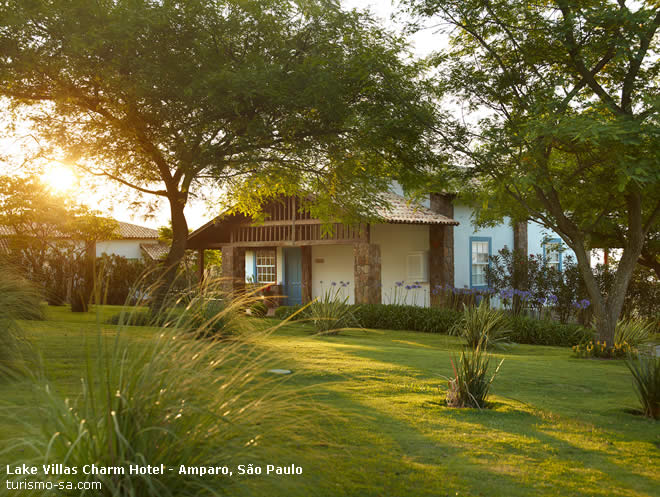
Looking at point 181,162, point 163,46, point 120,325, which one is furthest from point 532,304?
point 120,325

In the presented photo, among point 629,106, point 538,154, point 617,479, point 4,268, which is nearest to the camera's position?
point 617,479

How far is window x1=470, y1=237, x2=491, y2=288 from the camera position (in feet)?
68.8

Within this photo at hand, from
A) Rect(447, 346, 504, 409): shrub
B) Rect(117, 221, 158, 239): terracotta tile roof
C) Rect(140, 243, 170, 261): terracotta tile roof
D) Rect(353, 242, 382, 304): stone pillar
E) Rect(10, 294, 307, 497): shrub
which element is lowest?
Rect(447, 346, 504, 409): shrub

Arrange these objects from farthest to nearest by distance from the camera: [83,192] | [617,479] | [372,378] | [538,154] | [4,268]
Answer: [83,192] < [538,154] < [4,268] < [372,378] < [617,479]

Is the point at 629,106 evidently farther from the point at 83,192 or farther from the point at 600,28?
the point at 83,192

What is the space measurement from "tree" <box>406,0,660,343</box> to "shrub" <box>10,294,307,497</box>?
21.0 ft

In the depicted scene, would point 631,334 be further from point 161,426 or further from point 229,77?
point 161,426

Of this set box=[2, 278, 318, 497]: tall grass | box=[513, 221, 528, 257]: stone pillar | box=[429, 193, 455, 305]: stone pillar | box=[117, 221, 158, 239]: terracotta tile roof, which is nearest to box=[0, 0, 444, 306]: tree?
box=[2, 278, 318, 497]: tall grass

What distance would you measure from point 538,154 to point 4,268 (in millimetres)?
7156

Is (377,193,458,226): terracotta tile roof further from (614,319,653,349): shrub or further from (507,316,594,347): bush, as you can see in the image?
(614,319,653,349): shrub

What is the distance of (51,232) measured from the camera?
66.5ft

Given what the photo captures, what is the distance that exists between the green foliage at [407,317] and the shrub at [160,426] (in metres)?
12.2

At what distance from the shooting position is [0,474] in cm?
305

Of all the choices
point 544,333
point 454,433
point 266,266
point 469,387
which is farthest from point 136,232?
point 454,433
